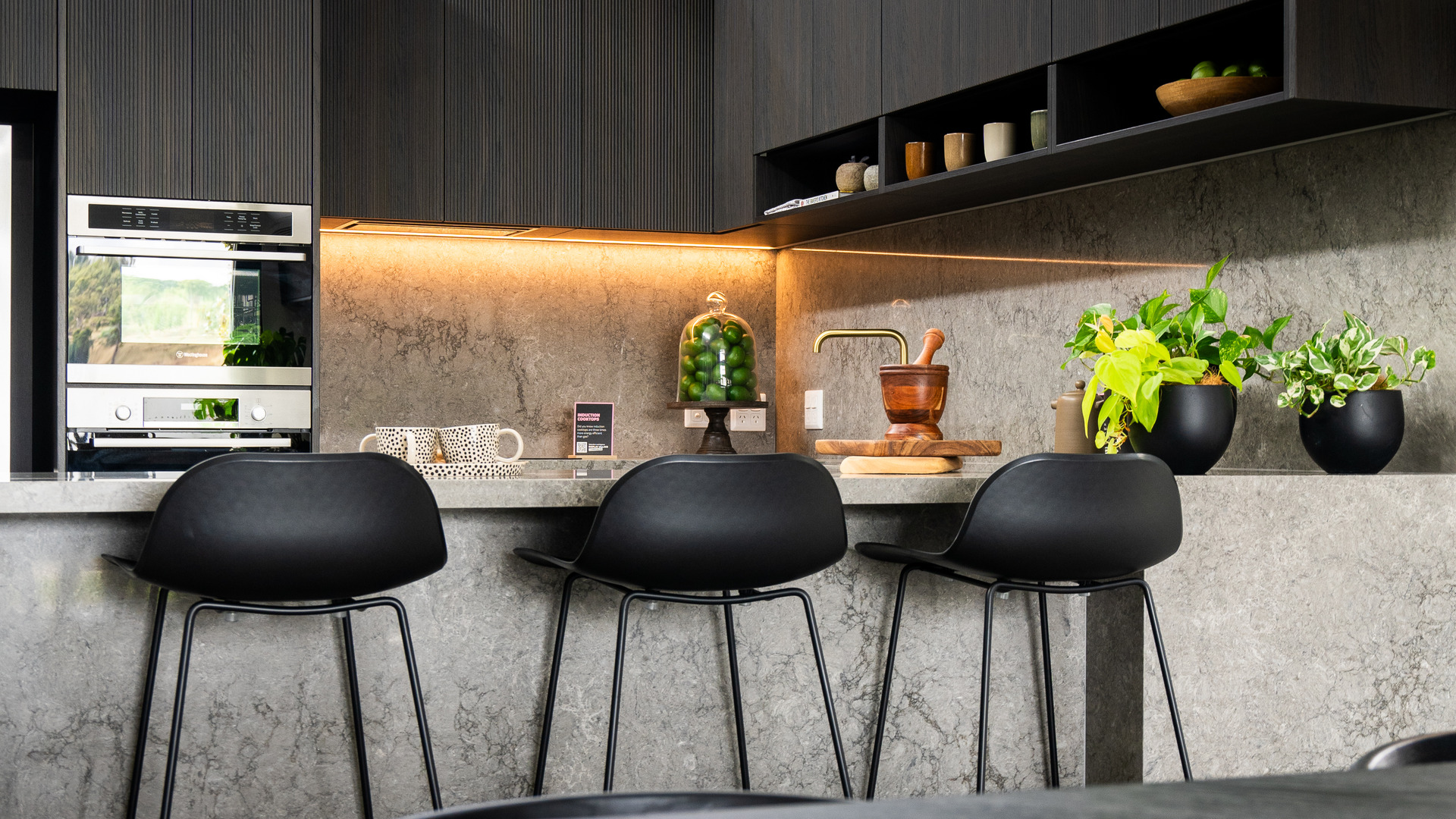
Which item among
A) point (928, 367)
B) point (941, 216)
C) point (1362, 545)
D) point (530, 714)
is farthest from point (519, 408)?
point (1362, 545)

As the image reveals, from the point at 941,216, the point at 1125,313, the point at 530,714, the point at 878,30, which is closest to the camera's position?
the point at 530,714

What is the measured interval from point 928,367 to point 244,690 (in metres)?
→ 1.48

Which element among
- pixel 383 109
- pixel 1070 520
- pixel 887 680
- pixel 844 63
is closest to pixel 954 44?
pixel 844 63

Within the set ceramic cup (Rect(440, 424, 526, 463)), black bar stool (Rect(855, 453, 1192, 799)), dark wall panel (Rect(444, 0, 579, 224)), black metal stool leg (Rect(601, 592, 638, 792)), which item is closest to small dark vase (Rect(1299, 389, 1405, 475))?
black bar stool (Rect(855, 453, 1192, 799))

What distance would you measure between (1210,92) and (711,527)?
1.20 meters

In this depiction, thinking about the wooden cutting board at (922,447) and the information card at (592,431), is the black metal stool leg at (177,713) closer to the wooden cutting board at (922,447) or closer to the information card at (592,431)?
the wooden cutting board at (922,447)

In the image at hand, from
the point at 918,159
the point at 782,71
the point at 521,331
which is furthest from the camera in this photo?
the point at 521,331

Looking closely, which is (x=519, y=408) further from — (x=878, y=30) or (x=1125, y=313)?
(x=1125, y=313)

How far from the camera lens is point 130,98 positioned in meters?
3.24

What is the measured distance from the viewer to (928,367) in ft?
9.12

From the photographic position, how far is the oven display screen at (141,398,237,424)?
329 centimetres

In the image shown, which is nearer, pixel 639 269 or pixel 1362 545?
pixel 1362 545

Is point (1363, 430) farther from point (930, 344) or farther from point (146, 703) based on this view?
point (146, 703)

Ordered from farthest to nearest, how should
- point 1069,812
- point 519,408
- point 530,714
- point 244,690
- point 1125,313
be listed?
point 519,408
point 1125,313
point 530,714
point 244,690
point 1069,812
